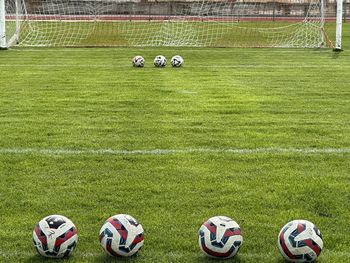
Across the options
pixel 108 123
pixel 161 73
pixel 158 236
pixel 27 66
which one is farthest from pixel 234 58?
pixel 158 236

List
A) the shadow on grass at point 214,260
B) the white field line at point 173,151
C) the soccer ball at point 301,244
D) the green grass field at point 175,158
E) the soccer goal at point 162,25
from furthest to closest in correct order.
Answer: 1. the soccer goal at point 162,25
2. the white field line at point 173,151
3. the green grass field at point 175,158
4. the shadow on grass at point 214,260
5. the soccer ball at point 301,244

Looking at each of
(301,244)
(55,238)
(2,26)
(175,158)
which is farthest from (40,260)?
(2,26)

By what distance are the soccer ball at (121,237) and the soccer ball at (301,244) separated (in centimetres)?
105

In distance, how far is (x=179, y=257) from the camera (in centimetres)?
478

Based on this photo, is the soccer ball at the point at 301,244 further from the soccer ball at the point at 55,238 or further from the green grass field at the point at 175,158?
the soccer ball at the point at 55,238

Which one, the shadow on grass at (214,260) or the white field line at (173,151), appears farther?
the white field line at (173,151)

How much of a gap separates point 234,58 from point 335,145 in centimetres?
1201

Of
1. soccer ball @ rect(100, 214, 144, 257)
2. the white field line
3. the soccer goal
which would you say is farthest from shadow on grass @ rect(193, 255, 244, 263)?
the soccer goal

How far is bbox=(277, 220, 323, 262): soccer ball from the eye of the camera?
4598 mm

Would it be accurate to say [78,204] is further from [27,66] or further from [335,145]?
[27,66]

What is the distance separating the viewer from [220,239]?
4656 millimetres

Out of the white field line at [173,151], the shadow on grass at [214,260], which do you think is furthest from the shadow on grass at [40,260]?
the white field line at [173,151]

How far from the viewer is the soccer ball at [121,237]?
4.67m

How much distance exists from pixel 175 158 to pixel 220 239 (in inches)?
119
